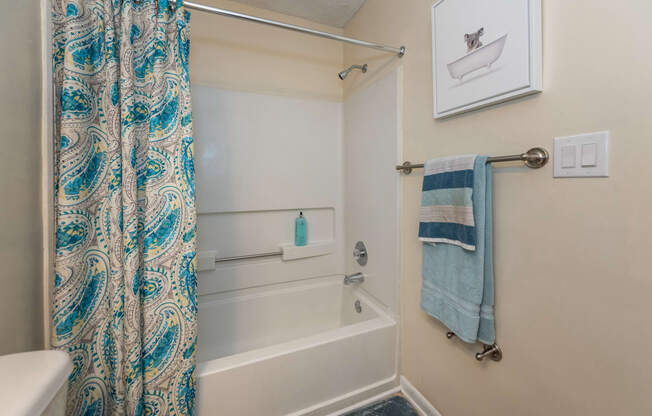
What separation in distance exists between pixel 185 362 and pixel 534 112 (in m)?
1.53

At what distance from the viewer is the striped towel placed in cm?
93

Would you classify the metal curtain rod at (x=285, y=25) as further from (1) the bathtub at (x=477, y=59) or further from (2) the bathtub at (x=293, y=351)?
(2) the bathtub at (x=293, y=351)

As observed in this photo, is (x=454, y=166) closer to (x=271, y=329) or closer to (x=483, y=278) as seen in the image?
(x=483, y=278)

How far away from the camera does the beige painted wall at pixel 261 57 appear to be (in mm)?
1651

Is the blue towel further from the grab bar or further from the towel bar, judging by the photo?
the grab bar

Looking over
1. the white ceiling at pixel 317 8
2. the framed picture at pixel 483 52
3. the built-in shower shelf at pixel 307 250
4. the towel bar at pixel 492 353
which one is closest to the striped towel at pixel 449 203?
the framed picture at pixel 483 52

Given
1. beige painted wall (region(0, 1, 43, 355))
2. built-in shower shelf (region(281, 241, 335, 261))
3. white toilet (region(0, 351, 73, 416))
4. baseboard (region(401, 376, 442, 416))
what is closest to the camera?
white toilet (region(0, 351, 73, 416))

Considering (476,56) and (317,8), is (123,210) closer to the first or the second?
(476,56)

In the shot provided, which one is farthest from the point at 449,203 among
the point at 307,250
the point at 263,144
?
the point at 263,144

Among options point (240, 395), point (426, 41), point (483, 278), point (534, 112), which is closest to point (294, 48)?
point (426, 41)

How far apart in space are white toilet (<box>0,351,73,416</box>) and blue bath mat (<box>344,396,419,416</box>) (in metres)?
1.19

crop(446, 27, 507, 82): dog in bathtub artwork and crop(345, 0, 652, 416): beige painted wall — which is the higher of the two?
crop(446, 27, 507, 82): dog in bathtub artwork

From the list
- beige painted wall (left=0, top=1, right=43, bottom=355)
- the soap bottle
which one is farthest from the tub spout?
beige painted wall (left=0, top=1, right=43, bottom=355)

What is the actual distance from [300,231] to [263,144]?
672mm
